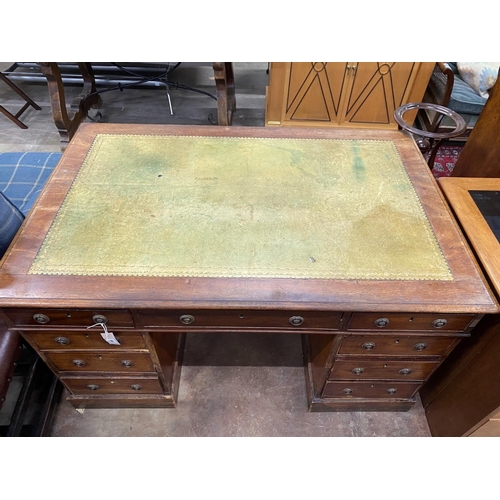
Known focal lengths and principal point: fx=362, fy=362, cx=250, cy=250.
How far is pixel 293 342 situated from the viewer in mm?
2033

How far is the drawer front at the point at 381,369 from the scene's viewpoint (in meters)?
1.45

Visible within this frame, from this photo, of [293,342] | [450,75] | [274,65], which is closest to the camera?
[293,342]

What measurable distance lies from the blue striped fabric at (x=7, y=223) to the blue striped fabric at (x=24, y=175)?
441mm

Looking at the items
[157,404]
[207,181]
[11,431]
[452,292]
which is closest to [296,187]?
[207,181]

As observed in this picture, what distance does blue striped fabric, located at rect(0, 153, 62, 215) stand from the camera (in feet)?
6.37

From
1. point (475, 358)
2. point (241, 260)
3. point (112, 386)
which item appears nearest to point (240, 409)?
point (112, 386)

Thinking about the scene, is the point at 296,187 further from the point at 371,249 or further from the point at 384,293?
the point at 384,293

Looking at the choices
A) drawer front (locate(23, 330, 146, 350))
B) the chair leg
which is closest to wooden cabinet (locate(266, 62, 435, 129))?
drawer front (locate(23, 330, 146, 350))

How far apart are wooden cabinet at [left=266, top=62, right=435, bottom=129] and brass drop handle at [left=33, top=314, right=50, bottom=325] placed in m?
2.58

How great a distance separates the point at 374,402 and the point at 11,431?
158 cm

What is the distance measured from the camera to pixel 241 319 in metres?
1.22

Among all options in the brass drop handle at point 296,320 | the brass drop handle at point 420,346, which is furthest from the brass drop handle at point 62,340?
the brass drop handle at point 420,346

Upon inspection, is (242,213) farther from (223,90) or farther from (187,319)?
(223,90)

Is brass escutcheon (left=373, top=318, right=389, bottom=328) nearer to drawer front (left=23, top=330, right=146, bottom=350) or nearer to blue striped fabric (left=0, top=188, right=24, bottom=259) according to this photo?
drawer front (left=23, top=330, right=146, bottom=350)
